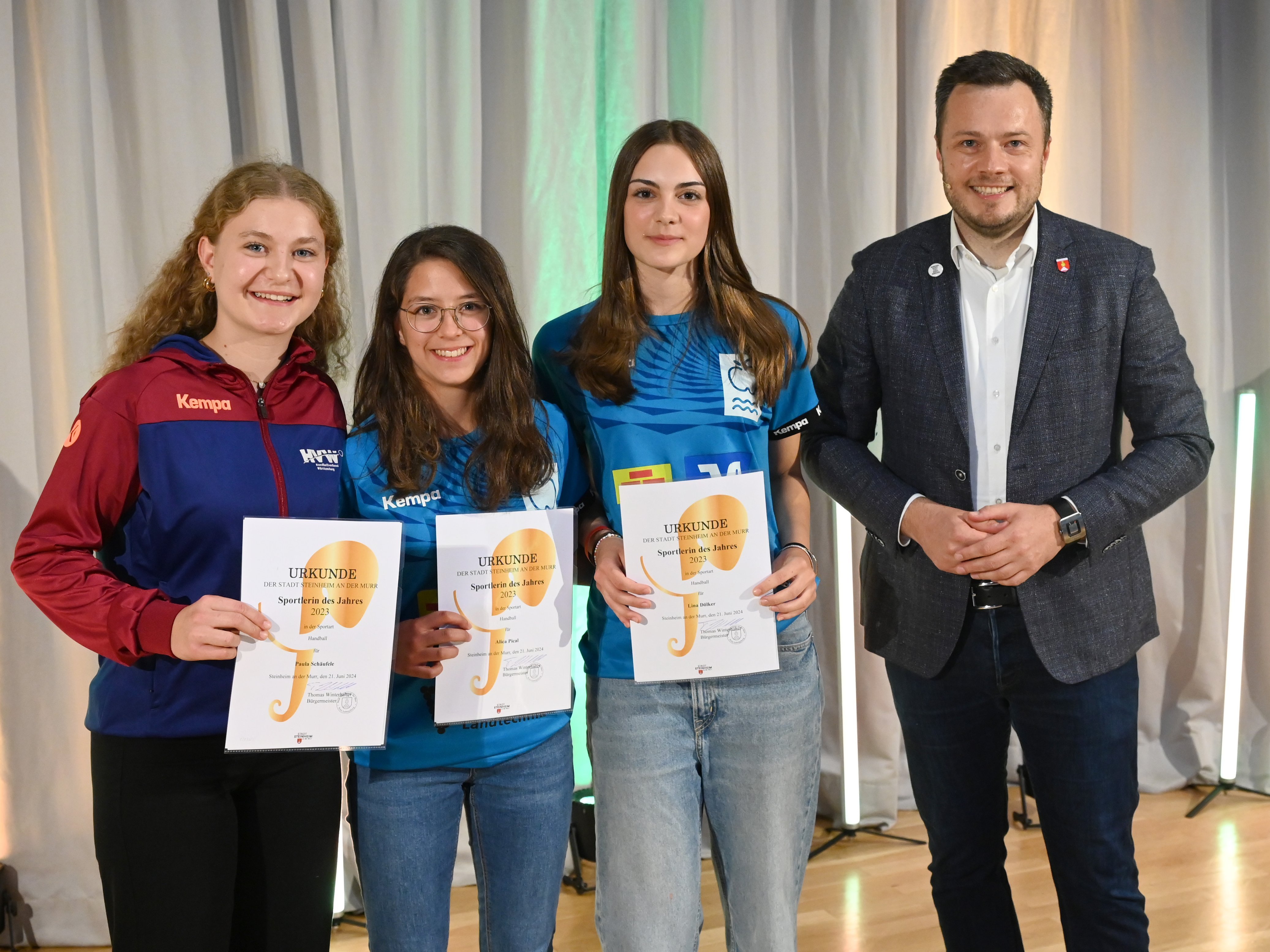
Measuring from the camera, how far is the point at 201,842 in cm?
170

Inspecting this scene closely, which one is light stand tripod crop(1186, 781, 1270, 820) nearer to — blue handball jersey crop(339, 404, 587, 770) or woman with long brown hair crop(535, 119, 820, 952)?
woman with long brown hair crop(535, 119, 820, 952)

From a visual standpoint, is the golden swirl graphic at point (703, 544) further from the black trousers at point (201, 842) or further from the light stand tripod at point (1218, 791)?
the light stand tripod at point (1218, 791)

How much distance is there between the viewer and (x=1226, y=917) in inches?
122

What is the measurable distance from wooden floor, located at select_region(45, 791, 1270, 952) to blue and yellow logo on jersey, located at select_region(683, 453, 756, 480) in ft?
5.29

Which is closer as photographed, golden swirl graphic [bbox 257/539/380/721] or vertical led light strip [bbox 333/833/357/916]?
golden swirl graphic [bbox 257/539/380/721]

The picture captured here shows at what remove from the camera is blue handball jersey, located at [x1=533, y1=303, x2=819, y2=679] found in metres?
1.92

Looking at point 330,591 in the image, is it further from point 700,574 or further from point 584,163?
point 584,163

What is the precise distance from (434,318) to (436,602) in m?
0.47

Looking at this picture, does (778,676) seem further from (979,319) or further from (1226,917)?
(1226,917)

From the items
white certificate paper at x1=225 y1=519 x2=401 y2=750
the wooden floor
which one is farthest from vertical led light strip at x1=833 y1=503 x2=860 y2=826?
white certificate paper at x1=225 y1=519 x2=401 y2=750

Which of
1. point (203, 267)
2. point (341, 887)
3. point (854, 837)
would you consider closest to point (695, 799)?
point (203, 267)

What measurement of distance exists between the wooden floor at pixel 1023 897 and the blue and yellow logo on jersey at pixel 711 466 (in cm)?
161

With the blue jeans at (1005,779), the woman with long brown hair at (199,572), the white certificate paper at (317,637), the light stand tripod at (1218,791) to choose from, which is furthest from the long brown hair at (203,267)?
the light stand tripod at (1218,791)

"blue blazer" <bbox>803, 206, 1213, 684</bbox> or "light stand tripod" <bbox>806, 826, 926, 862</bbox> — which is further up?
"blue blazer" <bbox>803, 206, 1213, 684</bbox>
